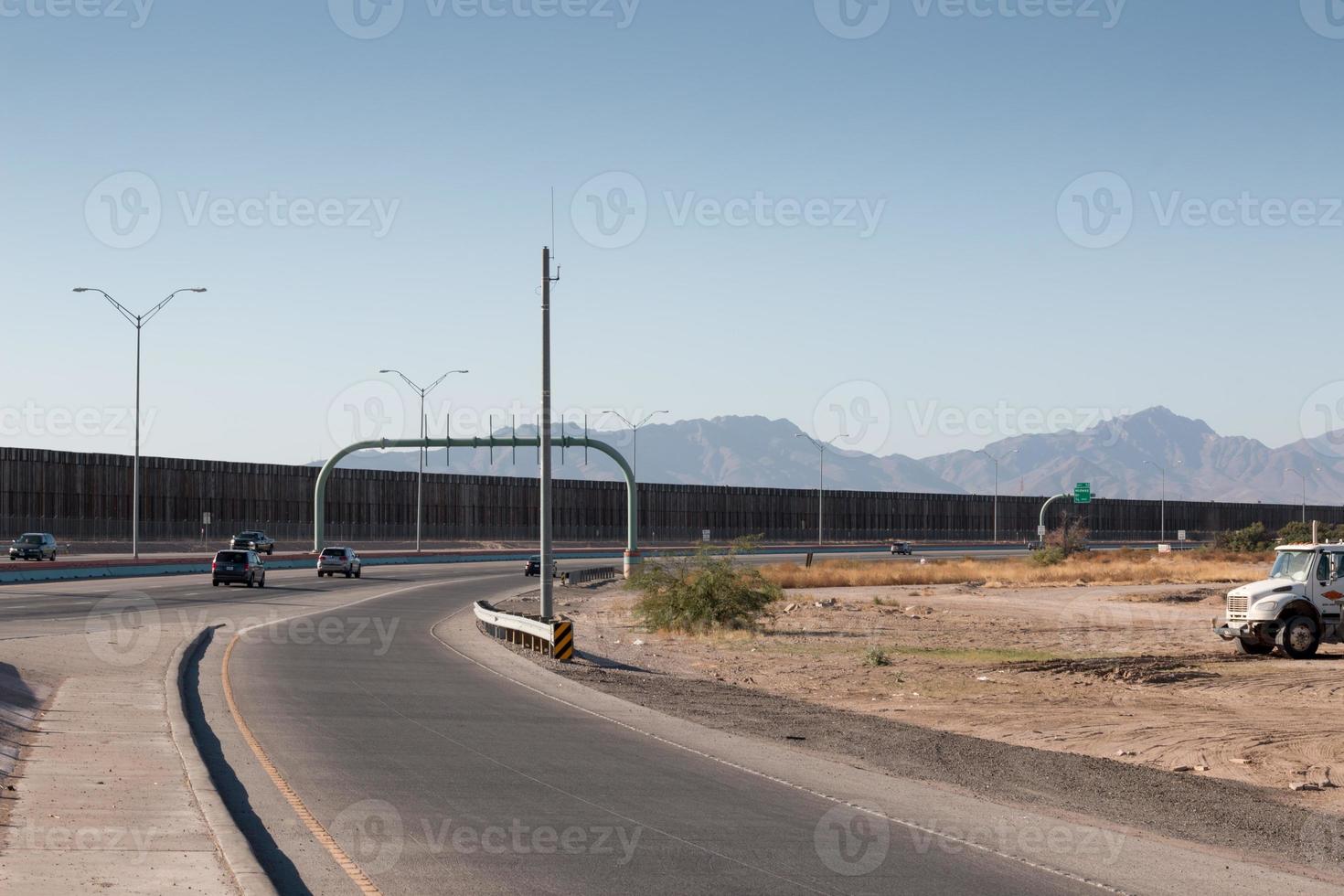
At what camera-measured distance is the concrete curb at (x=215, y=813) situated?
30.4ft

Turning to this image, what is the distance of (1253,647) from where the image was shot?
31.6 metres

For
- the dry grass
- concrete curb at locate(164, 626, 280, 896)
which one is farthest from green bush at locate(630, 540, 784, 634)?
the dry grass

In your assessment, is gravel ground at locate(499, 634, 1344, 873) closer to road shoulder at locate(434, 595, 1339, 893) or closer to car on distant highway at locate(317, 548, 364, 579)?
road shoulder at locate(434, 595, 1339, 893)

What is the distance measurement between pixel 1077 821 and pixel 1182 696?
1213 centimetres

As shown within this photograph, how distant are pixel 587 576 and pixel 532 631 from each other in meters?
46.7

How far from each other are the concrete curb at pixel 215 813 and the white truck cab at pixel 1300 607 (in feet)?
73.1

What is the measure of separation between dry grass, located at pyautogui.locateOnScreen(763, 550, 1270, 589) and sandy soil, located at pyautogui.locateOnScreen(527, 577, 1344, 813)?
2326cm

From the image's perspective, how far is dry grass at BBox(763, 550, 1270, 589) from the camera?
2901 inches
